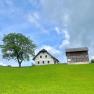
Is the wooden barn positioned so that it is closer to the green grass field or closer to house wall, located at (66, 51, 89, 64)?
house wall, located at (66, 51, 89, 64)

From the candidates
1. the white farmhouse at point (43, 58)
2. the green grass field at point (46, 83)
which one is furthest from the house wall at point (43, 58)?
the green grass field at point (46, 83)

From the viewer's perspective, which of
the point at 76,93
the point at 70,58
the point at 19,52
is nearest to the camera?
the point at 76,93

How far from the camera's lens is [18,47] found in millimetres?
126688

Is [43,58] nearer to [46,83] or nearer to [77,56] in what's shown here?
[77,56]

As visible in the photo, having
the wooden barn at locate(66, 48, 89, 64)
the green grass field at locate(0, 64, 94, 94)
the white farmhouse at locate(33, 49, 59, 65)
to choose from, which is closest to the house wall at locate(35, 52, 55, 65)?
the white farmhouse at locate(33, 49, 59, 65)

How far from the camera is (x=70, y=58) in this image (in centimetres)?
11275

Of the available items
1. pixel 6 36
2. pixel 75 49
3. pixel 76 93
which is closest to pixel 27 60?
pixel 6 36

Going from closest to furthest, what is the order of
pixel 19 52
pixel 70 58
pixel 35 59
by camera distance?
pixel 70 58
pixel 19 52
pixel 35 59

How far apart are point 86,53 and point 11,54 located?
3085cm

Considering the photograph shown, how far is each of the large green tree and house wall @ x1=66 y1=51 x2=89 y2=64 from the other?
20758 millimetres

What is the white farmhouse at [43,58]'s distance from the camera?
140 meters

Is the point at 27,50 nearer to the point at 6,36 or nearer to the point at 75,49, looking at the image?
the point at 6,36

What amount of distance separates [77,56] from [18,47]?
2551 cm

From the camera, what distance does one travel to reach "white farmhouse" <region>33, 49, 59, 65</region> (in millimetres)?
140000
